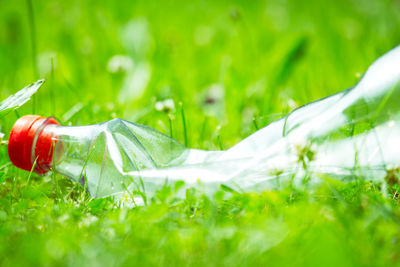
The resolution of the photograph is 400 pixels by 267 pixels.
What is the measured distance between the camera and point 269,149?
1.43 metres

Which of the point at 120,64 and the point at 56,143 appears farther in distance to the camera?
the point at 120,64

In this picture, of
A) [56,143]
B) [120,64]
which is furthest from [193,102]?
[56,143]

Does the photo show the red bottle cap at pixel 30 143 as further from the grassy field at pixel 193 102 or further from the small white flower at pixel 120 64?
the small white flower at pixel 120 64

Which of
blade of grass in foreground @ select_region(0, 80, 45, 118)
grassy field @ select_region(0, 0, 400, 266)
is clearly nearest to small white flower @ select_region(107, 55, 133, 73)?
grassy field @ select_region(0, 0, 400, 266)

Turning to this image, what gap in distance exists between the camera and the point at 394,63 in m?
1.46

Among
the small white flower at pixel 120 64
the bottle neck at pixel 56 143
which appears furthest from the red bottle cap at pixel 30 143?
the small white flower at pixel 120 64

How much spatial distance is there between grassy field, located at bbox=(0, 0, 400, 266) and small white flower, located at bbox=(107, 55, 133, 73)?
0.4 inches

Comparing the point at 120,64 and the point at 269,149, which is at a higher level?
the point at 120,64

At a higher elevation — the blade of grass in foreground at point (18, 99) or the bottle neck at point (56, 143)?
the blade of grass in foreground at point (18, 99)

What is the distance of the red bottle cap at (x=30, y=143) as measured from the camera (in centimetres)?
144

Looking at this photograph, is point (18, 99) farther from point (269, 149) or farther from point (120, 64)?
point (120, 64)

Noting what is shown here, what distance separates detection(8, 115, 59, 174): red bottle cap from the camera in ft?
4.73

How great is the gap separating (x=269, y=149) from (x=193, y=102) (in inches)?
55.7

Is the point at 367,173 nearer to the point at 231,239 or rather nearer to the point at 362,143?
the point at 362,143
